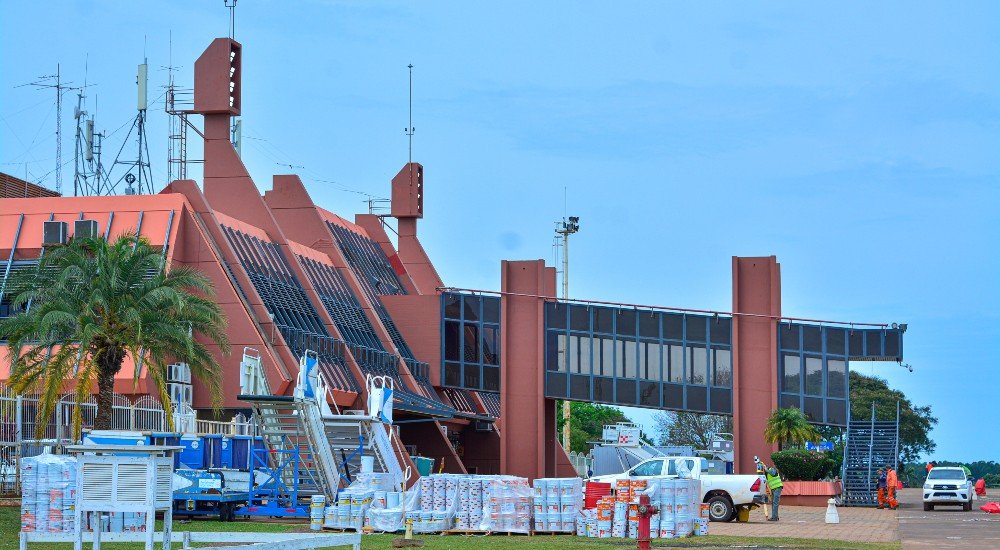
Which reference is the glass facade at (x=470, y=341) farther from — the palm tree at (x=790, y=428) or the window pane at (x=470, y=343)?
the palm tree at (x=790, y=428)

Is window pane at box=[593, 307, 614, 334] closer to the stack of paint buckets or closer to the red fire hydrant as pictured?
the stack of paint buckets

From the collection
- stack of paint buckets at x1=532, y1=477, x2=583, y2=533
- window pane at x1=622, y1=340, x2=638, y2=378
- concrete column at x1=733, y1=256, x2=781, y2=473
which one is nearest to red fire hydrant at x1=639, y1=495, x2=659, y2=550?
stack of paint buckets at x1=532, y1=477, x2=583, y2=533

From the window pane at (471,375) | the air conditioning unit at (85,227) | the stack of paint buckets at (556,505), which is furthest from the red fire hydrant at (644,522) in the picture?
the window pane at (471,375)

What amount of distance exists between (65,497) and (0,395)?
12.9 metres

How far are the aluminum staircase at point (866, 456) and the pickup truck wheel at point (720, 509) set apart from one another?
16.1 m

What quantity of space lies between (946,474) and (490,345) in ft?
64.5

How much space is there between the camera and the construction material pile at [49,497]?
78.3ft

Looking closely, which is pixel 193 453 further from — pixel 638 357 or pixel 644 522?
pixel 638 357

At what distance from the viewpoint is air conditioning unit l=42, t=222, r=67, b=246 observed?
151 ft

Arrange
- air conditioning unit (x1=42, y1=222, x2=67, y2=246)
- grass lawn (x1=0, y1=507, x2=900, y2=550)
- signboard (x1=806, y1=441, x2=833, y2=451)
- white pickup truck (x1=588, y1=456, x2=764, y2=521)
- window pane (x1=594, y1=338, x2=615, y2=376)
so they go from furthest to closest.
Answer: window pane (x1=594, y1=338, x2=615, y2=376), signboard (x1=806, y1=441, x2=833, y2=451), air conditioning unit (x1=42, y1=222, x2=67, y2=246), white pickup truck (x1=588, y1=456, x2=764, y2=521), grass lawn (x1=0, y1=507, x2=900, y2=550)

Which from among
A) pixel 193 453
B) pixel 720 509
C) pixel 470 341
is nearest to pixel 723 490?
pixel 720 509

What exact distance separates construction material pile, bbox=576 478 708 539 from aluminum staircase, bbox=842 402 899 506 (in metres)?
25.0

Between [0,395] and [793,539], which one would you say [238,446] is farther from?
[793,539]

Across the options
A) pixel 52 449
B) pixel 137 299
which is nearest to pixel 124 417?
pixel 52 449
